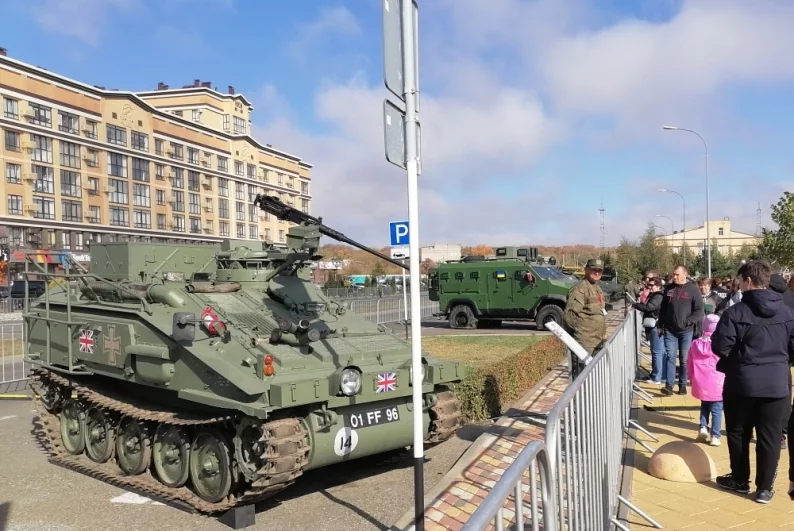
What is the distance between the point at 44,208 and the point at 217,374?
4482 centimetres

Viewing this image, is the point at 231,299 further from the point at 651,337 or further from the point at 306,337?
the point at 651,337

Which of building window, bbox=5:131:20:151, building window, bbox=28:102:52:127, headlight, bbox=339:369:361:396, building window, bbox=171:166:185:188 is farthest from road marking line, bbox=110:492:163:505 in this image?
building window, bbox=171:166:185:188

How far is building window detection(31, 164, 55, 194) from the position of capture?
1740 inches

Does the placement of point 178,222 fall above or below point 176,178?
below

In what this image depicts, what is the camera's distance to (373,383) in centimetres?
634

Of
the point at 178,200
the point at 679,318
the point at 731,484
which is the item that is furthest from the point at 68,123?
the point at 731,484

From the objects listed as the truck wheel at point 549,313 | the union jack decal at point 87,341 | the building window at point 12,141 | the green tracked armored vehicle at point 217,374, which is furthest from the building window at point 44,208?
the union jack decal at point 87,341

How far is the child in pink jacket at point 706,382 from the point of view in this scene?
6.90 m

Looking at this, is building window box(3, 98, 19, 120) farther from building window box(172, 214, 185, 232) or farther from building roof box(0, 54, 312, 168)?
building window box(172, 214, 185, 232)

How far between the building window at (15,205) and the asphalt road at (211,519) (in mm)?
39845

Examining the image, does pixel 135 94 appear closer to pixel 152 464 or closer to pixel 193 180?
pixel 193 180

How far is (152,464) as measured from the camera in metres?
7.14

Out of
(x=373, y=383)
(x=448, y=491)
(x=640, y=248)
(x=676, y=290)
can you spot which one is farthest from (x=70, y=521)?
(x=640, y=248)

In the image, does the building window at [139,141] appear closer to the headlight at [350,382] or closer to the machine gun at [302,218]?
the machine gun at [302,218]
